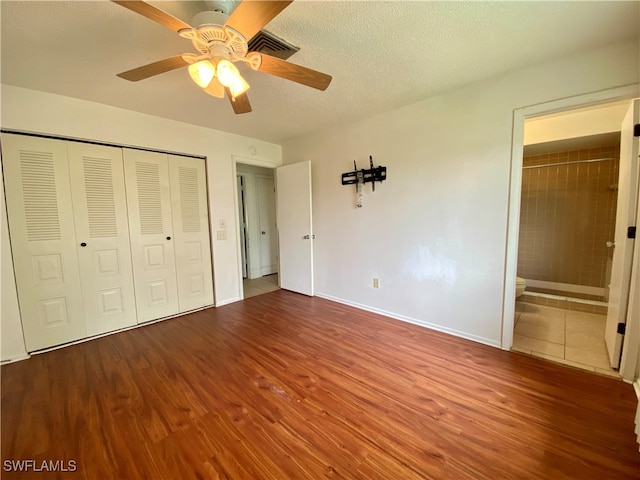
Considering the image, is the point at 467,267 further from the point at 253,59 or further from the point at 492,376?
the point at 253,59

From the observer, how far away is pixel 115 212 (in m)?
2.60

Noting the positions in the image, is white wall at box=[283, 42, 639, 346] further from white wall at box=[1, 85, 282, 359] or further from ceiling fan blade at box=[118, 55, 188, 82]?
ceiling fan blade at box=[118, 55, 188, 82]

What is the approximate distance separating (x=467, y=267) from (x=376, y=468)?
6.01ft

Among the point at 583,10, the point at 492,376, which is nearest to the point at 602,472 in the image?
the point at 492,376

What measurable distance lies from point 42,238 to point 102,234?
0.42 meters

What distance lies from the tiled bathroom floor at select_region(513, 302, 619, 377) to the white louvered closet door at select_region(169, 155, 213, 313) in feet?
11.7

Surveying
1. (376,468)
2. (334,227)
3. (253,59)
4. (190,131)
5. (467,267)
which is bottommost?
(376,468)

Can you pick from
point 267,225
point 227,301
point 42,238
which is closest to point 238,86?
point 42,238

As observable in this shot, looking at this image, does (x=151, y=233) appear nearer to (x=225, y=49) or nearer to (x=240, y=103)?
(x=240, y=103)

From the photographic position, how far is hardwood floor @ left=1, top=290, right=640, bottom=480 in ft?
4.00

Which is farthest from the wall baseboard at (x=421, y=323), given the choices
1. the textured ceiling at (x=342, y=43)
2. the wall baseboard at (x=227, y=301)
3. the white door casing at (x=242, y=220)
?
the textured ceiling at (x=342, y=43)

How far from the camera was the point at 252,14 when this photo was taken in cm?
107

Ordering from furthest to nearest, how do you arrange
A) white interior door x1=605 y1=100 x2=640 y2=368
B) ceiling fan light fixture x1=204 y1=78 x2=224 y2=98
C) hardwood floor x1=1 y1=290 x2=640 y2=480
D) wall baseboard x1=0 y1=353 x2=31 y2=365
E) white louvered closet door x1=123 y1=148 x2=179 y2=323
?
white louvered closet door x1=123 y1=148 x2=179 y2=323 < wall baseboard x1=0 y1=353 x2=31 y2=365 < white interior door x1=605 y1=100 x2=640 y2=368 < ceiling fan light fixture x1=204 y1=78 x2=224 y2=98 < hardwood floor x1=1 y1=290 x2=640 y2=480

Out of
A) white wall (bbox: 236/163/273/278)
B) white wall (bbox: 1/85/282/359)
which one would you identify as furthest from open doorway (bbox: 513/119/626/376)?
white wall (bbox: 236/163/273/278)
